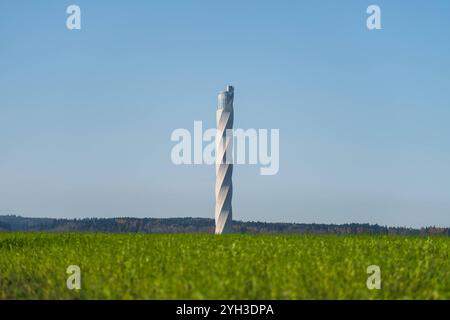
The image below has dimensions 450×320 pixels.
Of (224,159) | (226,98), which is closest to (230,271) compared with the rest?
(224,159)

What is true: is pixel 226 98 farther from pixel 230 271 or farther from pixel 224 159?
pixel 230 271

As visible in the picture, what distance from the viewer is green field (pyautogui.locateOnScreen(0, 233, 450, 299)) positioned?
11.0 metres

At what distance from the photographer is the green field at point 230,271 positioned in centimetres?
1095

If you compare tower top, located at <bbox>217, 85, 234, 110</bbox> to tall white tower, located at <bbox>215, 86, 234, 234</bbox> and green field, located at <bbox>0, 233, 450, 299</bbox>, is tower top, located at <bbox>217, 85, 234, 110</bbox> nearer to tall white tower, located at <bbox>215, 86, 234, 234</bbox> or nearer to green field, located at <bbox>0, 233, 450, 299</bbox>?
tall white tower, located at <bbox>215, 86, 234, 234</bbox>

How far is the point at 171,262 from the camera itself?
14.2m

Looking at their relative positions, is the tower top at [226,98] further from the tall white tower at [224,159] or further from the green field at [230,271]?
the green field at [230,271]

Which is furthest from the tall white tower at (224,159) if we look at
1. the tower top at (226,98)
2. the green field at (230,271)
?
the green field at (230,271)

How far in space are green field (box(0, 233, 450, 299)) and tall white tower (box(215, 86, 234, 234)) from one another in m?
24.0

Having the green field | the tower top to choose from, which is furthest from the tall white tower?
the green field

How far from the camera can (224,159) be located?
43531mm

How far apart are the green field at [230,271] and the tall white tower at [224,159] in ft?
78.9

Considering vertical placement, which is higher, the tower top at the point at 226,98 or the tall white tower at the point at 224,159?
the tower top at the point at 226,98
